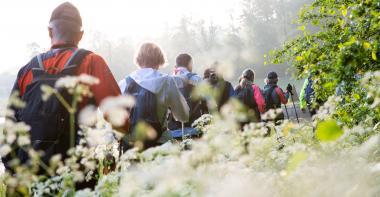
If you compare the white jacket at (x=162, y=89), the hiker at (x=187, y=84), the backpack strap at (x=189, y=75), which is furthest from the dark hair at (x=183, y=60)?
the white jacket at (x=162, y=89)

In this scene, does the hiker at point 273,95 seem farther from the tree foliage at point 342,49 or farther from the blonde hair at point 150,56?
the blonde hair at point 150,56

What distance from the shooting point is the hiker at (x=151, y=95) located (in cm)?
454

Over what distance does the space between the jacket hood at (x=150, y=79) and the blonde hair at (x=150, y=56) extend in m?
0.09

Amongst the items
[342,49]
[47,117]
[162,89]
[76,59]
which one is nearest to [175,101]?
[162,89]

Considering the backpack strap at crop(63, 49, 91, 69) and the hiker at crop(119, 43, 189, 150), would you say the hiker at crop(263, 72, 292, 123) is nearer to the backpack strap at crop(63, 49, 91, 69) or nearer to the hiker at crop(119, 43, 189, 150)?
the hiker at crop(119, 43, 189, 150)

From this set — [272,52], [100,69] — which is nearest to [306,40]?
[272,52]

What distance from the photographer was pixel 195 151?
1.61 m

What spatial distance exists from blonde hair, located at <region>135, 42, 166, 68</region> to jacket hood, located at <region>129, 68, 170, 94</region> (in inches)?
3.7

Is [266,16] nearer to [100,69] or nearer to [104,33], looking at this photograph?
[104,33]

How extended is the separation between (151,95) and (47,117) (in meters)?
1.82

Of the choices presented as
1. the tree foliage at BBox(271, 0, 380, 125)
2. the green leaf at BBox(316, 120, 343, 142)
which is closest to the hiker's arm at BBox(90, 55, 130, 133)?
the tree foliage at BBox(271, 0, 380, 125)

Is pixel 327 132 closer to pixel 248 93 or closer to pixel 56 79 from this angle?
pixel 56 79

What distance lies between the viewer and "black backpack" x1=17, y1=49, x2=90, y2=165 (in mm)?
2848

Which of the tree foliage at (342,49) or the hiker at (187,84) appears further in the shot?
the hiker at (187,84)
